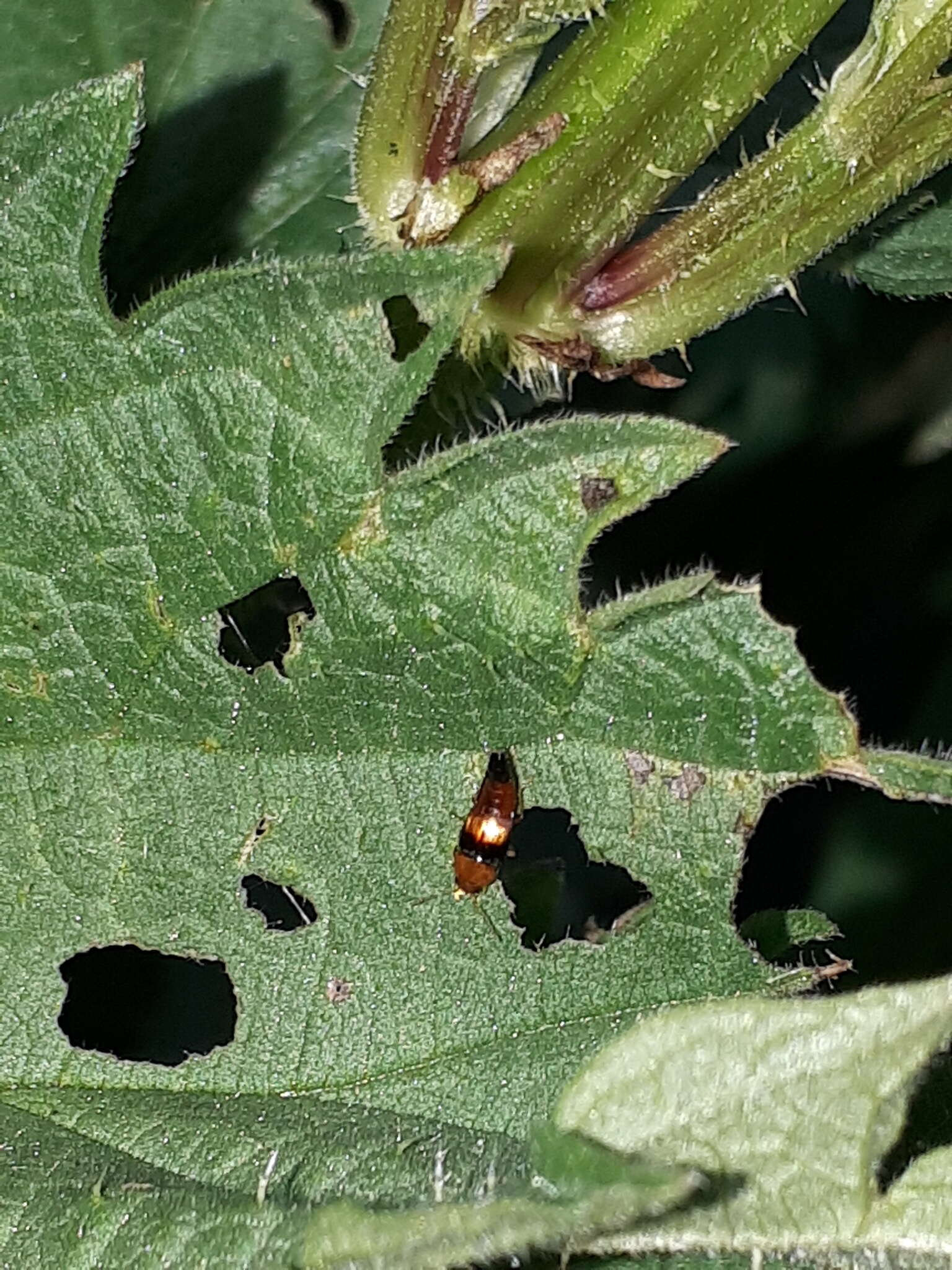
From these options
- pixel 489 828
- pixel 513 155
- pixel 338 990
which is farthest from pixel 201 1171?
pixel 513 155

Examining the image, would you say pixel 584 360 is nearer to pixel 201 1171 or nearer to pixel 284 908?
pixel 284 908

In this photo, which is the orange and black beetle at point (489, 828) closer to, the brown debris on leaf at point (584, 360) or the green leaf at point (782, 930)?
the green leaf at point (782, 930)

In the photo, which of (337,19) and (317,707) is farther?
(337,19)

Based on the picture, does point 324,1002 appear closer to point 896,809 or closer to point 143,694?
point 143,694

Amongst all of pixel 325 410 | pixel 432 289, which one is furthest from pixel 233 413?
pixel 432 289

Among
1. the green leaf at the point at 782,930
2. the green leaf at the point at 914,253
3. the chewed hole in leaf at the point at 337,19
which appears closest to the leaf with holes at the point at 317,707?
the green leaf at the point at 782,930

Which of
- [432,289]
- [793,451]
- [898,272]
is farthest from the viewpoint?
[793,451]
